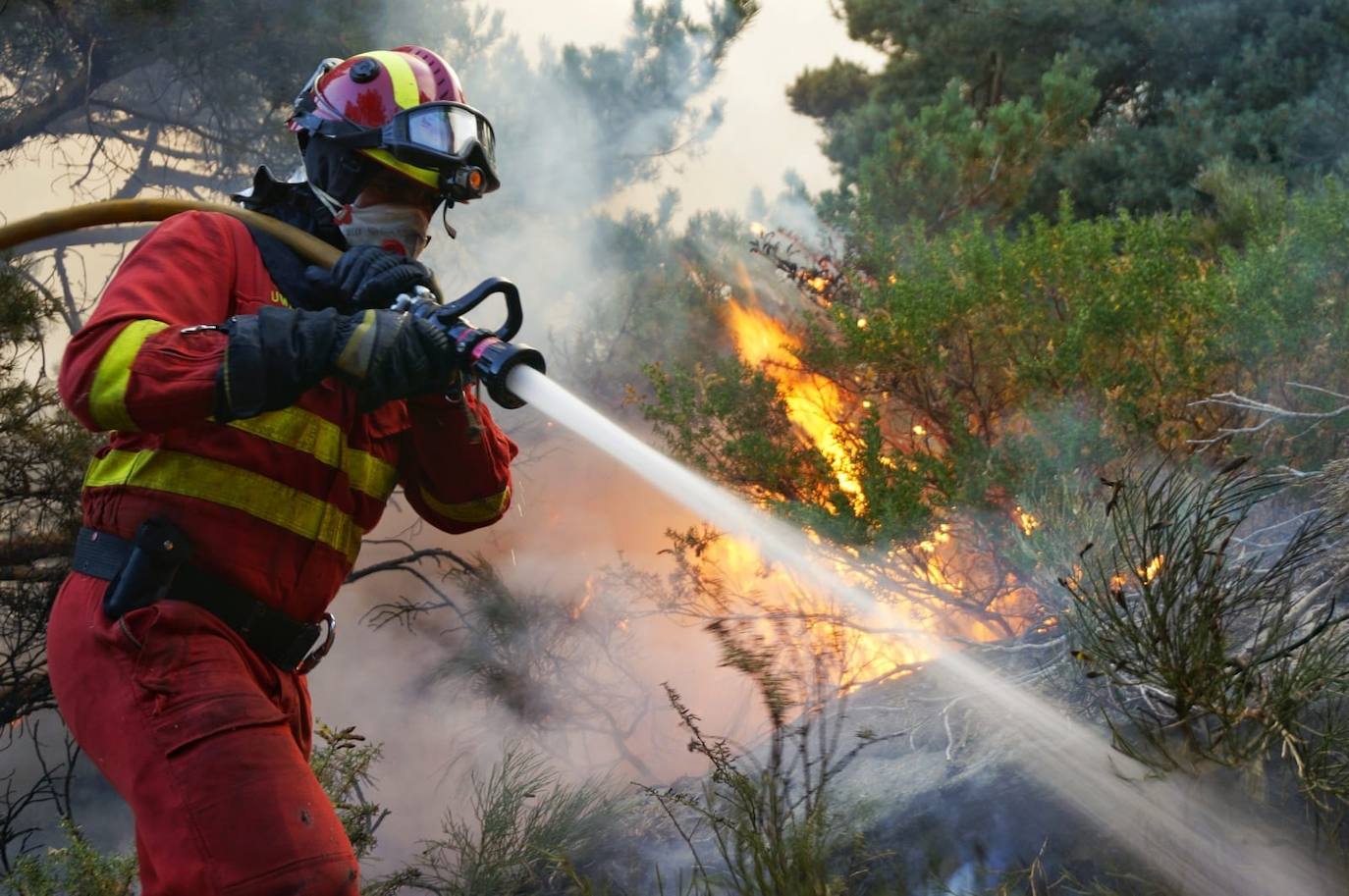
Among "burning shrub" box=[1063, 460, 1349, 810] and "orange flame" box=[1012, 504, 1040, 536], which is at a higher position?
"orange flame" box=[1012, 504, 1040, 536]

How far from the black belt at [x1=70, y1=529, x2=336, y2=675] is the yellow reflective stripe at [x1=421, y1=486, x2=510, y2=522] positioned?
0.52 meters

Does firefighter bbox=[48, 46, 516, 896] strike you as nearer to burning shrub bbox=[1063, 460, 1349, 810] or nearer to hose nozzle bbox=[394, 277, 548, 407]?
hose nozzle bbox=[394, 277, 548, 407]

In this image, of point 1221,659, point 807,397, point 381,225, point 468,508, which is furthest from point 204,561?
point 807,397

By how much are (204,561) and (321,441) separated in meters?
0.32

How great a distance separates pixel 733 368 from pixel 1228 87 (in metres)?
5.15

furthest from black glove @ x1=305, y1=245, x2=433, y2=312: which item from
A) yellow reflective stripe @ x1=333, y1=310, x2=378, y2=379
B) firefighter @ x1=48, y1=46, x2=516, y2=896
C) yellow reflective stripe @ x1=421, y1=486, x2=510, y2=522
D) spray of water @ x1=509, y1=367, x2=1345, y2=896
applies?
yellow reflective stripe @ x1=421, y1=486, x2=510, y2=522

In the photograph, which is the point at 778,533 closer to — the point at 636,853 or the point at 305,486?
the point at 636,853

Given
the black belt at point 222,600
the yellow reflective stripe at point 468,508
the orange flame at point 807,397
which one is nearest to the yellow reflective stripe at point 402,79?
the yellow reflective stripe at point 468,508

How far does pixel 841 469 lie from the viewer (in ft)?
17.1

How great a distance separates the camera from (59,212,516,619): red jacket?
2.06 meters

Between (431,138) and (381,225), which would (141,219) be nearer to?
(381,225)

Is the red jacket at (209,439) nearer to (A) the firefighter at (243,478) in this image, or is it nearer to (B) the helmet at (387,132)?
(A) the firefighter at (243,478)

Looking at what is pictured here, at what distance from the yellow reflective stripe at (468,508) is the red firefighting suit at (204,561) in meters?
0.24

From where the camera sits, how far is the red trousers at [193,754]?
1954 millimetres
